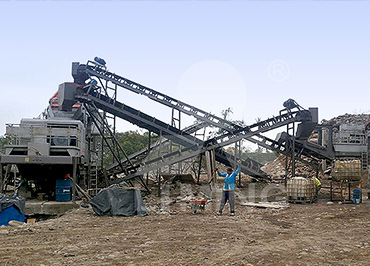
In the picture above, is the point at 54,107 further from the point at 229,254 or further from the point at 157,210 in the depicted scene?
the point at 229,254

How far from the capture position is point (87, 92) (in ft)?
62.4

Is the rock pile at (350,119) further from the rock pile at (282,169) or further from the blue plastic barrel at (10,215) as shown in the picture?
the blue plastic barrel at (10,215)

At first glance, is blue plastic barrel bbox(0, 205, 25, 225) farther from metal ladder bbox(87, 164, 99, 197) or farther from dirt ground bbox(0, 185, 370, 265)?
metal ladder bbox(87, 164, 99, 197)

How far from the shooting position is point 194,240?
831 centimetres

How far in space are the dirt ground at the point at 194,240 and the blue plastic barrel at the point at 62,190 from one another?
127 inches

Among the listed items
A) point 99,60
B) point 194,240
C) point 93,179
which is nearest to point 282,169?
point 93,179

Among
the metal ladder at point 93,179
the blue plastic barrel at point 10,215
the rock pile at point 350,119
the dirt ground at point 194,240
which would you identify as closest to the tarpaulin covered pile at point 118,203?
the dirt ground at point 194,240

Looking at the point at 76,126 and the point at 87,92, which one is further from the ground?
the point at 87,92

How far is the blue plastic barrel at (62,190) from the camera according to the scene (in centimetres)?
1569

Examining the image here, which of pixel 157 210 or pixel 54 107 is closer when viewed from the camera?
pixel 157 210

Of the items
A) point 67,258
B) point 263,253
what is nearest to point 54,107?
point 67,258

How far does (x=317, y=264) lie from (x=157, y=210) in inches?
347

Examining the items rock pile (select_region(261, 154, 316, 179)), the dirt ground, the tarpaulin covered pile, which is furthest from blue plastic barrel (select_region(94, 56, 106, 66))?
rock pile (select_region(261, 154, 316, 179))

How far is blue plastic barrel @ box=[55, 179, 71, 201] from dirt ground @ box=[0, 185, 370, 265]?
323cm
